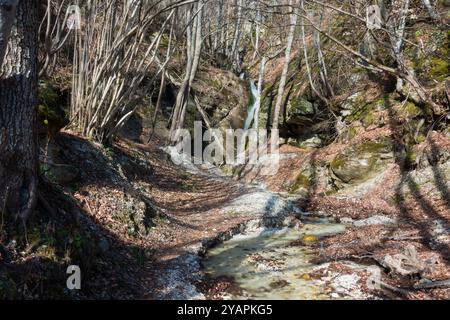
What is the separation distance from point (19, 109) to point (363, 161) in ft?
34.9

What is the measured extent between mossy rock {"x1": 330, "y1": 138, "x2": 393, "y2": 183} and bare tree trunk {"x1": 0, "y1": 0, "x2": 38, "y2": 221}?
10.2 meters

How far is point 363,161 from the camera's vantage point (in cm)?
1234

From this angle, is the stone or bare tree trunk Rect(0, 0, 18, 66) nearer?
bare tree trunk Rect(0, 0, 18, 66)

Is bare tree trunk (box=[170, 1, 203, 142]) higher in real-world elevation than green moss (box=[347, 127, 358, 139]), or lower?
higher

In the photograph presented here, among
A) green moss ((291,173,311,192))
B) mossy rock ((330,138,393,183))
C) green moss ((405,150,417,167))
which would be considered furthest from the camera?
green moss ((291,173,311,192))

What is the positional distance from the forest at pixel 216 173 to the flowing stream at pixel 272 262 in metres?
0.05

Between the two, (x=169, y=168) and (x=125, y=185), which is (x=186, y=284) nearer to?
(x=125, y=185)

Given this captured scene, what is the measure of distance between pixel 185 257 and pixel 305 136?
1203 cm

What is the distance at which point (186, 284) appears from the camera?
5758 mm

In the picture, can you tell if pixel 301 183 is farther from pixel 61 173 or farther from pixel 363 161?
pixel 61 173

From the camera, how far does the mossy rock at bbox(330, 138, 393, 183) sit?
477 inches

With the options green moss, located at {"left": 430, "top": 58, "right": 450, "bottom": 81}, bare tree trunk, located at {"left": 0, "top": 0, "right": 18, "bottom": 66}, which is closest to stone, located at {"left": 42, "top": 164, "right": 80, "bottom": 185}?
bare tree trunk, located at {"left": 0, "top": 0, "right": 18, "bottom": 66}

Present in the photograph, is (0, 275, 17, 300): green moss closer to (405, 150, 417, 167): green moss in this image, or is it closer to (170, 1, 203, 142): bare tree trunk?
(405, 150, 417, 167): green moss
